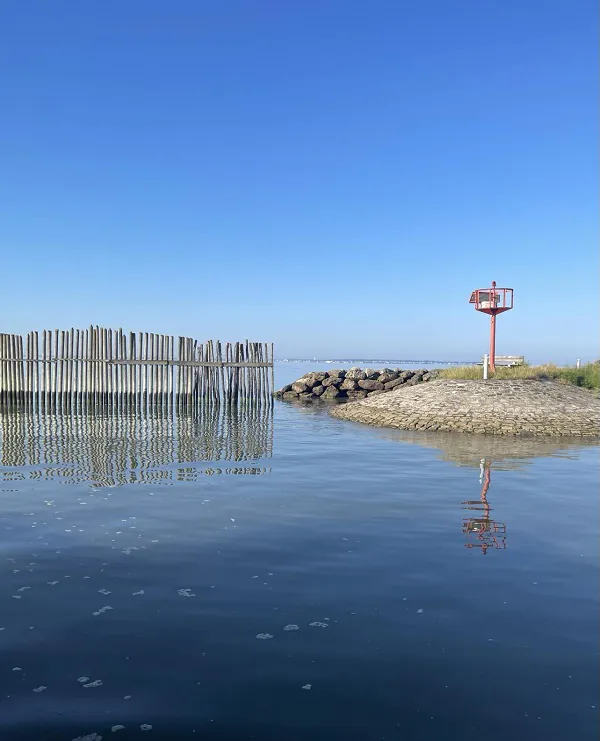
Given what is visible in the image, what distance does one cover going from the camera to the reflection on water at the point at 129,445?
12.9 metres

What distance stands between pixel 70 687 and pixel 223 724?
4.21 ft

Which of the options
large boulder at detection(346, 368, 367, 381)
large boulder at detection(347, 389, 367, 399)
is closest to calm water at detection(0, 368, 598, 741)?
large boulder at detection(347, 389, 367, 399)

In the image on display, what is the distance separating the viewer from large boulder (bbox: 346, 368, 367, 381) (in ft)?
123

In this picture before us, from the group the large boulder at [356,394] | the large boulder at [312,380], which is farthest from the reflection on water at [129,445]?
the large boulder at [312,380]

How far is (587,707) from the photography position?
4582mm

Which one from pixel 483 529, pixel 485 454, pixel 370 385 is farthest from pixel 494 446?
pixel 370 385

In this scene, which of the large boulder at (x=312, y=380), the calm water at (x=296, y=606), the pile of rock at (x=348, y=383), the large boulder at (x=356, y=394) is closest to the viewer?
the calm water at (x=296, y=606)

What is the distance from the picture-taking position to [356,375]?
37906mm

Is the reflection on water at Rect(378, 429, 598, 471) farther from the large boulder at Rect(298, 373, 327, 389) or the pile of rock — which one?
the large boulder at Rect(298, 373, 327, 389)

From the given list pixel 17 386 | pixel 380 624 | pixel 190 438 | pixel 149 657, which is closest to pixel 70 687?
pixel 149 657

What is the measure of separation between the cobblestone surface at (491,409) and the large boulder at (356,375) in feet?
39.5

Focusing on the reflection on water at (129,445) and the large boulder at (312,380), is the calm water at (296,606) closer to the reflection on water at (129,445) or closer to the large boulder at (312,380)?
the reflection on water at (129,445)

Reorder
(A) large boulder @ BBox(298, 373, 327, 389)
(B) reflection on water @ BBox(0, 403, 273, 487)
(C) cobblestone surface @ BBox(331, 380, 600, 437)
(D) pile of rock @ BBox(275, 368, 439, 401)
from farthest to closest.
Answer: (A) large boulder @ BBox(298, 373, 327, 389) < (D) pile of rock @ BBox(275, 368, 439, 401) < (C) cobblestone surface @ BBox(331, 380, 600, 437) < (B) reflection on water @ BBox(0, 403, 273, 487)

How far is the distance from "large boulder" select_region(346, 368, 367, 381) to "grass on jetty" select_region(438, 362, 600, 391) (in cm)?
759
